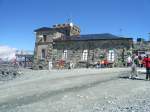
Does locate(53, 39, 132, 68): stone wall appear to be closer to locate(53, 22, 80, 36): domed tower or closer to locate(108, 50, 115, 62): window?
locate(108, 50, 115, 62): window

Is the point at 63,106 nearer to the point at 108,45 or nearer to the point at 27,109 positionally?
the point at 27,109

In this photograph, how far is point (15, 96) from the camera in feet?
49.0

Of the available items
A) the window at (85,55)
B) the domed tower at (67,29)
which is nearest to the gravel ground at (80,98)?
the window at (85,55)

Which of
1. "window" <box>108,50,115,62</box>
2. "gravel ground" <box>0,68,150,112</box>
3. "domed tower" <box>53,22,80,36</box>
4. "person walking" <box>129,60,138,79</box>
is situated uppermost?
"domed tower" <box>53,22,80,36</box>

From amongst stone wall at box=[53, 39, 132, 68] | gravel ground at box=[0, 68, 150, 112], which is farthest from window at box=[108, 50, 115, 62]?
gravel ground at box=[0, 68, 150, 112]

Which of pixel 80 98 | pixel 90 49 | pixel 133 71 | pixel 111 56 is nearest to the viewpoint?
pixel 80 98

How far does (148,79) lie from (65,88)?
6.21m

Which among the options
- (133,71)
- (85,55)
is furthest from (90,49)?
(133,71)

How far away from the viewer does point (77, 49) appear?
140 feet

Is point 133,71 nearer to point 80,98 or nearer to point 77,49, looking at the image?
point 80,98

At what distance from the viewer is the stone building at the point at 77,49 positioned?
129 feet

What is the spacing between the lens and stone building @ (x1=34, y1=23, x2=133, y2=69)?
3919 centimetres

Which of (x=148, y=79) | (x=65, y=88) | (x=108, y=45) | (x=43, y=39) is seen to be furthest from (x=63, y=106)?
(x=43, y=39)

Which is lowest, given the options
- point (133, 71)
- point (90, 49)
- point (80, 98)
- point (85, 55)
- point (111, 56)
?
point (80, 98)
